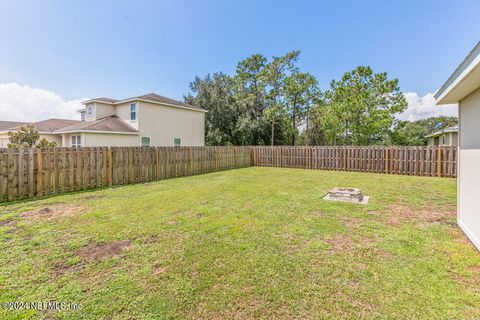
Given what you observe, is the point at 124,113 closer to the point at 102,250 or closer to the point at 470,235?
the point at 102,250

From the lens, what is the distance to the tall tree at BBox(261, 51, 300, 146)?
27055mm

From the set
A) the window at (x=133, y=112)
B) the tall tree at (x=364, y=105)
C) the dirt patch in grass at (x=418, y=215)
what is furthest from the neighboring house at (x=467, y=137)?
the tall tree at (x=364, y=105)

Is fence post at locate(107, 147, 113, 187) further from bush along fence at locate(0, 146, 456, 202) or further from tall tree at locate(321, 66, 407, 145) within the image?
tall tree at locate(321, 66, 407, 145)

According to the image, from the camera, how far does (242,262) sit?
9.35 feet

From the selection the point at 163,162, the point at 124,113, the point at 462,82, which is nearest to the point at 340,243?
the point at 462,82

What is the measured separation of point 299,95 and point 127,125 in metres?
20.3

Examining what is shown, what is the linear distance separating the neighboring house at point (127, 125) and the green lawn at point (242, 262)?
1056cm

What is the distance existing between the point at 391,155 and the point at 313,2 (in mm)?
9651

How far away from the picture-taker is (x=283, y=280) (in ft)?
8.09

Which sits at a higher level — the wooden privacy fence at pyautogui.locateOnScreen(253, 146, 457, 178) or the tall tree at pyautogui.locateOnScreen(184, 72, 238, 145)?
the tall tree at pyautogui.locateOnScreen(184, 72, 238, 145)

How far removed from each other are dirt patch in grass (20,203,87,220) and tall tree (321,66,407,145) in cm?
2331

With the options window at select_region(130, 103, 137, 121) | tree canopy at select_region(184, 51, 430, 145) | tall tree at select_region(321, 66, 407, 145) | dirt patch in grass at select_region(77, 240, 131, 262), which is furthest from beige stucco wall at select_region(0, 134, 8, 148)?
tall tree at select_region(321, 66, 407, 145)

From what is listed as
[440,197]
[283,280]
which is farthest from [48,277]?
[440,197]

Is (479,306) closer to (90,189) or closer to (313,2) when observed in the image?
(90,189)
